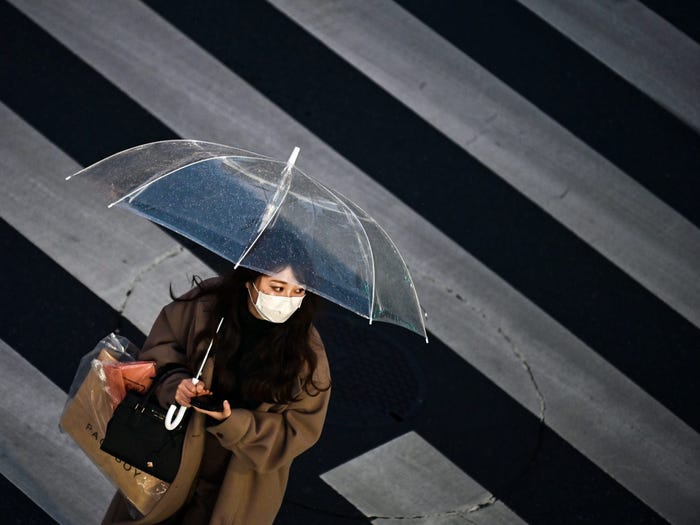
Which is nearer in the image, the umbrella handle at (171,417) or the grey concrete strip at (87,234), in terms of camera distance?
the umbrella handle at (171,417)

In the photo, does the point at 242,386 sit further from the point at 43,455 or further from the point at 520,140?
the point at 520,140

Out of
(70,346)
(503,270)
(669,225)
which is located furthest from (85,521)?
(669,225)

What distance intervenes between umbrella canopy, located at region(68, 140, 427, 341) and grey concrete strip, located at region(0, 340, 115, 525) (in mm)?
2264

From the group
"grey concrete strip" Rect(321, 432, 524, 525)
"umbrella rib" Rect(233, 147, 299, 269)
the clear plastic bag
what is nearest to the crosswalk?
"grey concrete strip" Rect(321, 432, 524, 525)

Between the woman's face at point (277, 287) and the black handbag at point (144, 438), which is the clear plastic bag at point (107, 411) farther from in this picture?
the woman's face at point (277, 287)

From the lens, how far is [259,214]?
12.4 ft

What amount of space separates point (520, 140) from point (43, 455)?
153 inches

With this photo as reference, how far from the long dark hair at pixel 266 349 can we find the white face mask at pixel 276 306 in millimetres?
48

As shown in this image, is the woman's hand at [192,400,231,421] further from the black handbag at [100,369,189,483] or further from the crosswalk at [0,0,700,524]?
the crosswalk at [0,0,700,524]

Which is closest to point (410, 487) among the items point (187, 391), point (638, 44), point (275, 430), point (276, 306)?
point (275, 430)

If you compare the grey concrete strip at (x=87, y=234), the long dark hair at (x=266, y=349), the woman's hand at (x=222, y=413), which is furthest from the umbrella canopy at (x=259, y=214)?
the grey concrete strip at (x=87, y=234)

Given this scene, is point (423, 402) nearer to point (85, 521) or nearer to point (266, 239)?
point (85, 521)

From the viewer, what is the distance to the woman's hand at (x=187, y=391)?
3.79m

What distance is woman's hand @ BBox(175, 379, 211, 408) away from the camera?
379 cm
